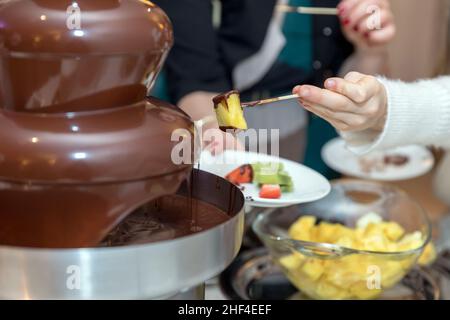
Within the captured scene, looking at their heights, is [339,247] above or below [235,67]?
below

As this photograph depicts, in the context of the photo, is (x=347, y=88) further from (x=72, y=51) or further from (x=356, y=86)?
(x=72, y=51)

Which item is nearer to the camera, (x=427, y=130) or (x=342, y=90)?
(x=342, y=90)

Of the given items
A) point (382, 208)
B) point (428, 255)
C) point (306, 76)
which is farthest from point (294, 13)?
point (428, 255)

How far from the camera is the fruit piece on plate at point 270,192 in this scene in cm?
94

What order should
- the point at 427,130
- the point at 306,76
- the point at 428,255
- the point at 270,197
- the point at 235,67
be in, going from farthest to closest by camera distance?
1. the point at 306,76
2. the point at 235,67
3. the point at 428,255
4. the point at 427,130
5. the point at 270,197

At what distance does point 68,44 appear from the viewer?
0.59 m

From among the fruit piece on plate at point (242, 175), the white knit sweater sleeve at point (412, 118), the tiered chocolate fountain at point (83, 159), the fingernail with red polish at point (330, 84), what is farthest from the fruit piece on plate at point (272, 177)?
the tiered chocolate fountain at point (83, 159)

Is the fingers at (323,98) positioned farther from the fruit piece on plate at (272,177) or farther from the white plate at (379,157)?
the white plate at (379,157)

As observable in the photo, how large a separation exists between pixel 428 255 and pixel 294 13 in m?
0.81

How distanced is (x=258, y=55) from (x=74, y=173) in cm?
115

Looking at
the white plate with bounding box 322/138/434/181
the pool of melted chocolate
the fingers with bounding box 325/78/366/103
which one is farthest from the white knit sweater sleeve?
the white plate with bounding box 322/138/434/181

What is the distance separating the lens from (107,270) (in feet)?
1.82

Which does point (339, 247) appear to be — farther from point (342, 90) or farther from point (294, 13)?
point (294, 13)

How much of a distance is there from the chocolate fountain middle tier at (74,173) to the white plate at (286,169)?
0.89 ft
